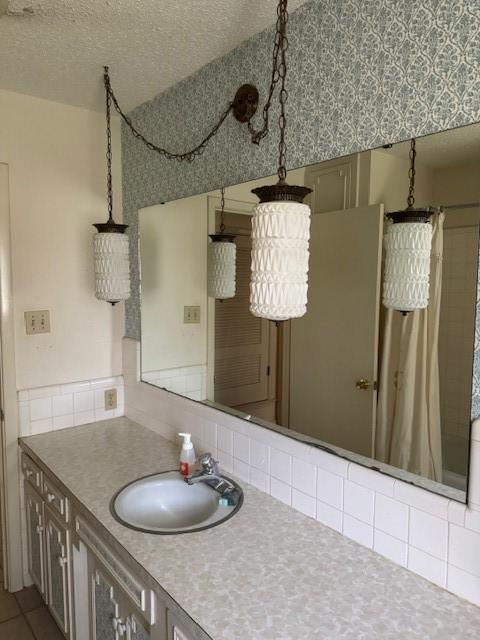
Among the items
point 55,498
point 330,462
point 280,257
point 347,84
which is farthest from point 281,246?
point 55,498

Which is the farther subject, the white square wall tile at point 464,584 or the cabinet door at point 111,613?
the cabinet door at point 111,613

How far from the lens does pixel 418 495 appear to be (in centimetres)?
113

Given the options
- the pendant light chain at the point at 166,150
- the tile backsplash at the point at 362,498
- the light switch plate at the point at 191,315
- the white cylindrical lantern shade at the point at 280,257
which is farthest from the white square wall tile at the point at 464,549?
the pendant light chain at the point at 166,150

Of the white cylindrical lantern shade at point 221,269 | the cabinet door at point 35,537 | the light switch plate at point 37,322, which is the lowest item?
the cabinet door at point 35,537

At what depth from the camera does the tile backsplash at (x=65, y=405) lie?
2.11 meters

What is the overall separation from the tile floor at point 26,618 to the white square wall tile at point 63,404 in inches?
34.4

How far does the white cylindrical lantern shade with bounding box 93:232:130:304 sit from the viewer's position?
6.21 ft

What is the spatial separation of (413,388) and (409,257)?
1.16ft

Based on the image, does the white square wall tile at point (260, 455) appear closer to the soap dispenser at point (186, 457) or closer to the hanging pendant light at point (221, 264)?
the soap dispenser at point (186, 457)

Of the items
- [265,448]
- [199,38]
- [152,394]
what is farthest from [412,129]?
[152,394]

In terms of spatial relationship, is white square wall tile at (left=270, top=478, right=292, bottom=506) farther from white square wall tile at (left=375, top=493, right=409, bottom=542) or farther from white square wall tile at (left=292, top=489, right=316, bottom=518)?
white square wall tile at (left=375, top=493, right=409, bottom=542)

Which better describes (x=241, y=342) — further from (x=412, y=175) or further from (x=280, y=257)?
(x=412, y=175)

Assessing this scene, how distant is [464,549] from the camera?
1.05 meters

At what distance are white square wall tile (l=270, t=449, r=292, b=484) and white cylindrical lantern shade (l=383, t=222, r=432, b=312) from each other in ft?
1.95
